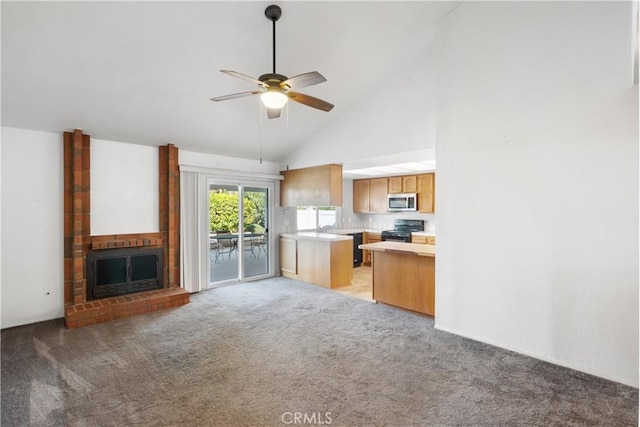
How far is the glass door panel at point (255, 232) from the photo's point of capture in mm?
5773

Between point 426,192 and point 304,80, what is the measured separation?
4.61 meters

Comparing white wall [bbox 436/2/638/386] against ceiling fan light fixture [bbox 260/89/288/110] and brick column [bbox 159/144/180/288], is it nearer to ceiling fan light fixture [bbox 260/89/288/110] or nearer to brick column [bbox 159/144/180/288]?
ceiling fan light fixture [bbox 260/89/288/110]

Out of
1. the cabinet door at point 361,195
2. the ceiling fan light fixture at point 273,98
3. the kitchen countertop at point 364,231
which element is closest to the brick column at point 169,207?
the ceiling fan light fixture at point 273,98

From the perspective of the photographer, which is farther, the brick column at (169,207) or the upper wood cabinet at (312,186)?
the upper wood cabinet at (312,186)

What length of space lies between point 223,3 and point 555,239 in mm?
3702

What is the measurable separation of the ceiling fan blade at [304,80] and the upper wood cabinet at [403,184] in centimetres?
461

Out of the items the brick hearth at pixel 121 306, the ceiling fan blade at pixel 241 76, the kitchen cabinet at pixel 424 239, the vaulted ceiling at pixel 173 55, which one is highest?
the vaulted ceiling at pixel 173 55

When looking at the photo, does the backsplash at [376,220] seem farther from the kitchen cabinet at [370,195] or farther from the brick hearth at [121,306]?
the brick hearth at [121,306]

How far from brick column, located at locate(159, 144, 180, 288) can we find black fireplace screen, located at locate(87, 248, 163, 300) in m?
0.14

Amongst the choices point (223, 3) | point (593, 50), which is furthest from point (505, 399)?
point (223, 3)

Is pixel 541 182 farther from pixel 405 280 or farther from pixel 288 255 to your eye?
pixel 288 255

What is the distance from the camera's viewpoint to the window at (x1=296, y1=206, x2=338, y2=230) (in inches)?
264

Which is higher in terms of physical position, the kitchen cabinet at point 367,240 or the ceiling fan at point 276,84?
the ceiling fan at point 276,84

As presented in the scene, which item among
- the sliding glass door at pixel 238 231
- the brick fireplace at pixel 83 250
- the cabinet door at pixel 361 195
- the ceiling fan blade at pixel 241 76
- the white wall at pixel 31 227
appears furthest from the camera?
the cabinet door at pixel 361 195
